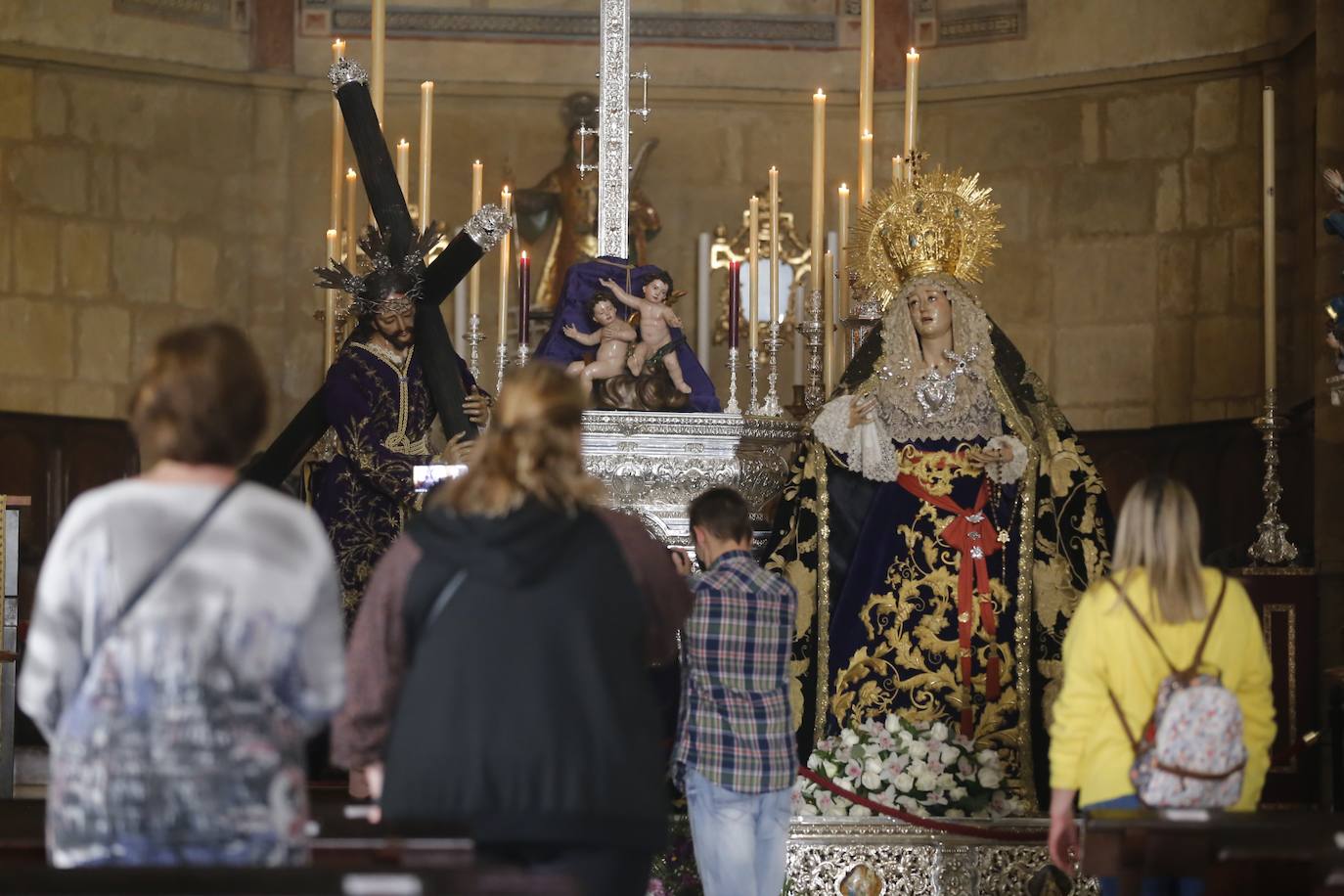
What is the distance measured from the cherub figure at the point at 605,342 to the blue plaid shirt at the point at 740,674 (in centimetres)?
232

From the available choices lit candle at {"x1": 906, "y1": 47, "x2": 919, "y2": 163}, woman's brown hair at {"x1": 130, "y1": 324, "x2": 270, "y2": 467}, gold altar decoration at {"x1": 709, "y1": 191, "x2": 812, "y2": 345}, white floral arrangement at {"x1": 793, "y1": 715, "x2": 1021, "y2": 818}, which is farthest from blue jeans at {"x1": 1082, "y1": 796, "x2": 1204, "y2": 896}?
gold altar decoration at {"x1": 709, "y1": 191, "x2": 812, "y2": 345}

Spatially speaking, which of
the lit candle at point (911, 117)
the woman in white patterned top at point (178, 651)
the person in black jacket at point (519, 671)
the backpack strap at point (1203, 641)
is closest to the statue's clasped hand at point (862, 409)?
the lit candle at point (911, 117)

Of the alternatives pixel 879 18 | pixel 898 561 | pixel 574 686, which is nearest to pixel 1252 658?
pixel 574 686

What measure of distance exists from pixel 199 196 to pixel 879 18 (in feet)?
13.3

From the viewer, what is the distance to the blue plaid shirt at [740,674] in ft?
19.9

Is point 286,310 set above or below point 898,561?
above

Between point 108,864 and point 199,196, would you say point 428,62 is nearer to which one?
point 199,196

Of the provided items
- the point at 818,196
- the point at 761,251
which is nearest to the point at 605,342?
the point at 818,196

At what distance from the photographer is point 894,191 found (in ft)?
27.5

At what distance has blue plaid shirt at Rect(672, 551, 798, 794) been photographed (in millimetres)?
6074

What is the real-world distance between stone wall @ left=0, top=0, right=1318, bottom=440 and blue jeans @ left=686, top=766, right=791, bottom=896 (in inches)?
244

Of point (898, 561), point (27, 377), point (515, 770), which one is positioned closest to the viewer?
point (515, 770)

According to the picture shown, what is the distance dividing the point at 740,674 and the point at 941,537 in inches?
87.1

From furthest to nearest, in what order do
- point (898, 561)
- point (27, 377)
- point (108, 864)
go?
point (27, 377), point (898, 561), point (108, 864)
